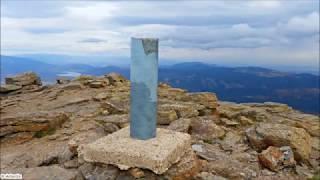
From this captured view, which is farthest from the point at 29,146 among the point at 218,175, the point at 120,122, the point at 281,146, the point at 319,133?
the point at 319,133

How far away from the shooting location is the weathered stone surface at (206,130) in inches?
631

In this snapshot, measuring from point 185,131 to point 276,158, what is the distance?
375cm

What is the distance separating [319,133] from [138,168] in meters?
12.1

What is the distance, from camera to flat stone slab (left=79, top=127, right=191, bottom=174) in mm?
10305

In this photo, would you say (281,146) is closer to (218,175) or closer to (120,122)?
(218,175)

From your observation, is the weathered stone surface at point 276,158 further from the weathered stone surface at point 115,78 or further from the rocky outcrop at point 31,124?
the weathered stone surface at point 115,78

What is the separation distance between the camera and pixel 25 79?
34.5 meters

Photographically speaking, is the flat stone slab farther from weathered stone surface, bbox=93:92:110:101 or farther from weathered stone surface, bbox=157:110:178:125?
weathered stone surface, bbox=93:92:110:101

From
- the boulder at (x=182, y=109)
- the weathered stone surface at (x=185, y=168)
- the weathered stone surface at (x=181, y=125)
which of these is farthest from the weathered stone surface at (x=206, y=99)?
the weathered stone surface at (x=185, y=168)

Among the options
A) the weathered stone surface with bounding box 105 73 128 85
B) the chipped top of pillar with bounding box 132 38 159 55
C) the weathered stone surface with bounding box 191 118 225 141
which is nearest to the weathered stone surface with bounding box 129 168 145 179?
the chipped top of pillar with bounding box 132 38 159 55

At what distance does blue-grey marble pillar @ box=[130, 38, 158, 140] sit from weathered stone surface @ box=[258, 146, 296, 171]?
4.01 metres

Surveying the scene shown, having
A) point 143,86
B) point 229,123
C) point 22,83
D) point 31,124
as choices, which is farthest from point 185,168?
point 22,83

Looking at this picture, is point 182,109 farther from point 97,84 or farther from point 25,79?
point 25,79

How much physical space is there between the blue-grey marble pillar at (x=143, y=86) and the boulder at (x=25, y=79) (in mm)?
24682
